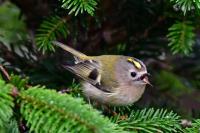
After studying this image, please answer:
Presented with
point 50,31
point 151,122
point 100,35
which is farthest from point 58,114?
point 100,35

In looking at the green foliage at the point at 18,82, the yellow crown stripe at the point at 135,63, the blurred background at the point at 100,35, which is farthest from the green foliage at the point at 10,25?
the green foliage at the point at 18,82

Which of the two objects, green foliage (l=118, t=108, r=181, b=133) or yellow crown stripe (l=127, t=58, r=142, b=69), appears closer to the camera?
green foliage (l=118, t=108, r=181, b=133)

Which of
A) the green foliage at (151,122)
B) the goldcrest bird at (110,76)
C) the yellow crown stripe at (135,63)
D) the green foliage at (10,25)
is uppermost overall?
the green foliage at (10,25)

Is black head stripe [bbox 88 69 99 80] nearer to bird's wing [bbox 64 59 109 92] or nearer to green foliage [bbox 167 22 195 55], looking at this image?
bird's wing [bbox 64 59 109 92]

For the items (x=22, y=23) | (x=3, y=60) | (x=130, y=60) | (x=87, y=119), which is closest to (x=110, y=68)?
(x=130, y=60)

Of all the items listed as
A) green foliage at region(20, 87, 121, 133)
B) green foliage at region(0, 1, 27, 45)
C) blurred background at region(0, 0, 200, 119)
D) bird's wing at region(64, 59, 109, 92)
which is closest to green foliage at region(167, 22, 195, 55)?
blurred background at region(0, 0, 200, 119)

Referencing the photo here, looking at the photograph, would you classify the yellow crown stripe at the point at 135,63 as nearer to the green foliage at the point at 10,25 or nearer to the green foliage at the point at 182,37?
the green foliage at the point at 182,37
